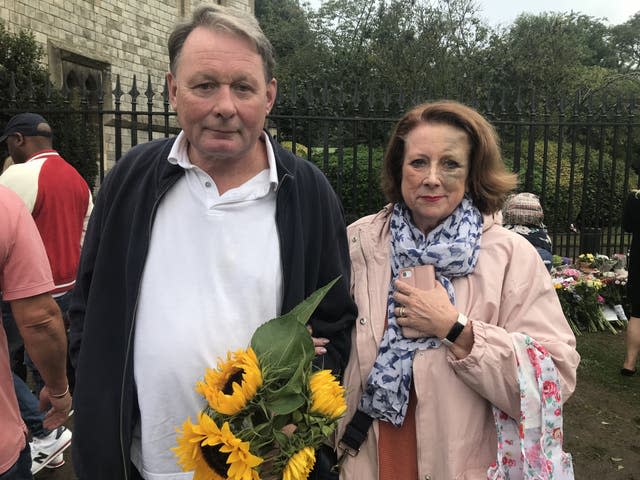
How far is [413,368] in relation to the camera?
1.65 metres

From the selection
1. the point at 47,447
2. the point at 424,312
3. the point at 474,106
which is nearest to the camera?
the point at 424,312

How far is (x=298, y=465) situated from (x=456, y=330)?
644 mm

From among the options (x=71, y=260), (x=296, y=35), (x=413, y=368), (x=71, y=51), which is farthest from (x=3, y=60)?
(x=296, y=35)

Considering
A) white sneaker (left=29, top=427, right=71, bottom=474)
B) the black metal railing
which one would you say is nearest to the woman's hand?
white sneaker (left=29, top=427, right=71, bottom=474)

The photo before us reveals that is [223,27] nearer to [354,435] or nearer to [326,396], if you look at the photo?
A: [326,396]

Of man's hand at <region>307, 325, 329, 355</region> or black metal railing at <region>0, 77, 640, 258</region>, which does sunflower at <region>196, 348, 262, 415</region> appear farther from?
black metal railing at <region>0, 77, 640, 258</region>

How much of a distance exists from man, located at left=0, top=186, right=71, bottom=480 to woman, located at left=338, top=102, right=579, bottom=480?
1101 millimetres

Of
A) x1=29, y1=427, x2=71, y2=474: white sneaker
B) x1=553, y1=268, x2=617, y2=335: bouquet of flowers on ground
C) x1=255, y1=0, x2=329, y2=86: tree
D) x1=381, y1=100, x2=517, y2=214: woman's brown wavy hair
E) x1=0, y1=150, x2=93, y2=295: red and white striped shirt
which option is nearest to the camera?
x1=381, y1=100, x2=517, y2=214: woman's brown wavy hair

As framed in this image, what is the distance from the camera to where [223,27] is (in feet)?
4.96

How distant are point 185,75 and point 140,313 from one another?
0.72 meters

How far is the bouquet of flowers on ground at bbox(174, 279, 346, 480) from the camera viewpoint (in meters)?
1.20

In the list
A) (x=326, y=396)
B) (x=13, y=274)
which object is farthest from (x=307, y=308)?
(x=13, y=274)

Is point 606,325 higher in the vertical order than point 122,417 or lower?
lower

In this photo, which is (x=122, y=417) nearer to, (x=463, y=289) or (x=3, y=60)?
(x=463, y=289)
